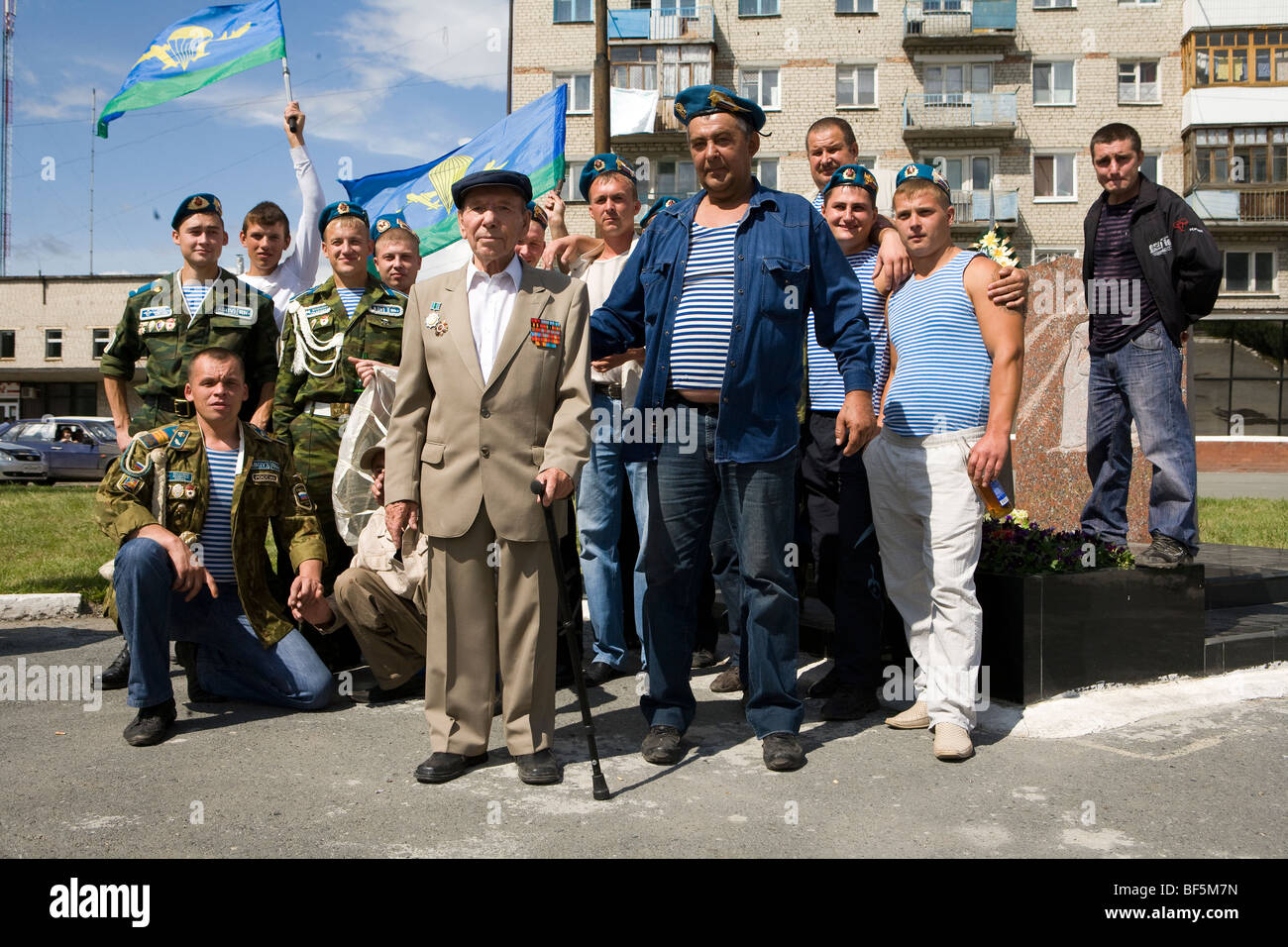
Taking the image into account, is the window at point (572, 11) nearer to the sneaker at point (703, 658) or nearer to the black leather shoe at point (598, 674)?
the sneaker at point (703, 658)

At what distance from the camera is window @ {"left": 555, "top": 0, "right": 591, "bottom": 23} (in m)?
38.8

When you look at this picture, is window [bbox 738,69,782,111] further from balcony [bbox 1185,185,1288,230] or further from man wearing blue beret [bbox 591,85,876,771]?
man wearing blue beret [bbox 591,85,876,771]

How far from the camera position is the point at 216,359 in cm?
504

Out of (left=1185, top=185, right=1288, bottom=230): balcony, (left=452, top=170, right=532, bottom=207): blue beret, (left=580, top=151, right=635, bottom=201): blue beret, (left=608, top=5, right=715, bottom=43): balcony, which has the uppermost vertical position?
(left=608, top=5, right=715, bottom=43): balcony

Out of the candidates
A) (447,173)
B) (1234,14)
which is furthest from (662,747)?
(1234,14)

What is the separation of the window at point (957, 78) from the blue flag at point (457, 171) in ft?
105

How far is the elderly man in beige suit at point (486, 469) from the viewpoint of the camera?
4.22m

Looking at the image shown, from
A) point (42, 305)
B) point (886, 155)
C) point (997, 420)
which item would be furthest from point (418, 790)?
point (42, 305)

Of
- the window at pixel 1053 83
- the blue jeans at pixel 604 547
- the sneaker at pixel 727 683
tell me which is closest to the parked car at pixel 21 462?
the blue jeans at pixel 604 547

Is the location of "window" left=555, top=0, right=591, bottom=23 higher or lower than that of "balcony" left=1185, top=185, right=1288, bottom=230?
higher

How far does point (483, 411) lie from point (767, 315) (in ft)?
3.92

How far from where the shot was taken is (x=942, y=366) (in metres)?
4.74

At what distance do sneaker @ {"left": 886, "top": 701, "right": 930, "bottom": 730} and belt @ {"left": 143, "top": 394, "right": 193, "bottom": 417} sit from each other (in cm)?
389

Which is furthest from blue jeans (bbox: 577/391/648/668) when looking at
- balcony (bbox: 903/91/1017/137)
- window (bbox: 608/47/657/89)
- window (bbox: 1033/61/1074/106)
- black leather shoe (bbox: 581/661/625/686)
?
window (bbox: 1033/61/1074/106)
